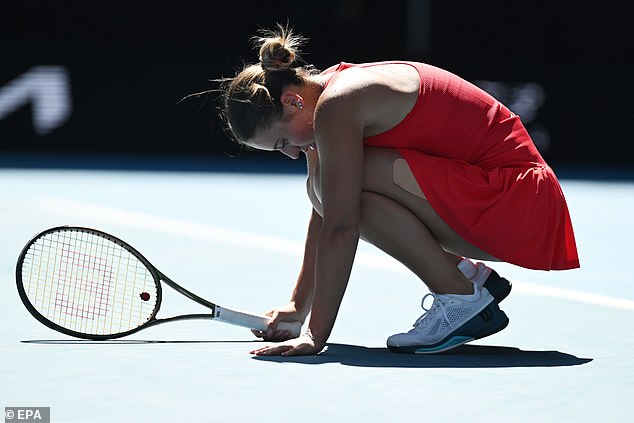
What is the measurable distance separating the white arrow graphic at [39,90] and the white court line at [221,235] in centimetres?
325

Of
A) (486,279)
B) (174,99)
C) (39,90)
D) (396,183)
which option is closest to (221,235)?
(486,279)

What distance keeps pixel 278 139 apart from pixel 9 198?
14.9ft

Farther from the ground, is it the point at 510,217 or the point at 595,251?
the point at 510,217

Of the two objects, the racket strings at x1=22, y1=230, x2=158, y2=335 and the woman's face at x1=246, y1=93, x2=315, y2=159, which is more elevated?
the woman's face at x1=246, y1=93, x2=315, y2=159

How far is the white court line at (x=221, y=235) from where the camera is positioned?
4617 millimetres

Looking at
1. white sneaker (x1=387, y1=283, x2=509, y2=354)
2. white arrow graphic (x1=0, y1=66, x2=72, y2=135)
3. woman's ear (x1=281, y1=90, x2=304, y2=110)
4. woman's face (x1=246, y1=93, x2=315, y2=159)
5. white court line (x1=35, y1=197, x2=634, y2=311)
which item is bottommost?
white court line (x1=35, y1=197, x2=634, y2=311)

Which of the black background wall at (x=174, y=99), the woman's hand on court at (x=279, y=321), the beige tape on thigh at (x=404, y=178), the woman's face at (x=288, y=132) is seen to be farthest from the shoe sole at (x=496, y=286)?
the black background wall at (x=174, y=99)

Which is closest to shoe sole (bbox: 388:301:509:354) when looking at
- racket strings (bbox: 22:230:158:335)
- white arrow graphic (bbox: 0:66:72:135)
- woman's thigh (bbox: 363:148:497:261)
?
woman's thigh (bbox: 363:148:497:261)

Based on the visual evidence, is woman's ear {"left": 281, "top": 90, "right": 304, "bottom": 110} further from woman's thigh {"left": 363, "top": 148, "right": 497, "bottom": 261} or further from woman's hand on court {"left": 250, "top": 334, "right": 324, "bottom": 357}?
woman's hand on court {"left": 250, "top": 334, "right": 324, "bottom": 357}

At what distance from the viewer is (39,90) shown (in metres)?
10.8

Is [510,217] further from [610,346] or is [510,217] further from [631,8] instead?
[631,8]

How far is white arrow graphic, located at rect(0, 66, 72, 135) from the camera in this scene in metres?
10.8

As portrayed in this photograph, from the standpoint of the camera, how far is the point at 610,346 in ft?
11.8

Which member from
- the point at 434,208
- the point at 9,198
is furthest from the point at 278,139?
the point at 9,198
